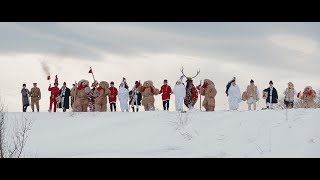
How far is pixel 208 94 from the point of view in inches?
843

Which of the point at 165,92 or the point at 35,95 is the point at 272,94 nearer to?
the point at 165,92

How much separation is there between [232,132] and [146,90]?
782 centimetres

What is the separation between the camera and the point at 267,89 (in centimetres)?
2273

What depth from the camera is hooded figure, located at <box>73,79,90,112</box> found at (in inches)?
907

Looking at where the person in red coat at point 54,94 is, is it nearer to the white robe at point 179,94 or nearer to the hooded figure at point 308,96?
the white robe at point 179,94

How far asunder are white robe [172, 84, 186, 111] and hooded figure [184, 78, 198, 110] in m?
Result: 0.84

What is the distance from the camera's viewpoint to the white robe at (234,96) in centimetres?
2200

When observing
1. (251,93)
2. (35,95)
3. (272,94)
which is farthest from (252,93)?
(35,95)

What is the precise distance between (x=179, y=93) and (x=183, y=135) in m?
6.37

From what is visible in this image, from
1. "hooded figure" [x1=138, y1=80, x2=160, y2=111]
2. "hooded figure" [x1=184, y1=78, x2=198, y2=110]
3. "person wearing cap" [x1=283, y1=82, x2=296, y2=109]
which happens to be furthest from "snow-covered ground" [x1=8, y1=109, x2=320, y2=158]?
"person wearing cap" [x1=283, y1=82, x2=296, y2=109]

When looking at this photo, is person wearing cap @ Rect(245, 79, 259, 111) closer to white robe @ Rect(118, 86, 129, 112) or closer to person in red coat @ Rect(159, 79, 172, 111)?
person in red coat @ Rect(159, 79, 172, 111)

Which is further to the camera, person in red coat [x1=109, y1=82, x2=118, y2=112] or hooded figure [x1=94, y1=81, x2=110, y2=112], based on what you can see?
person in red coat [x1=109, y1=82, x2=118, y2=112]

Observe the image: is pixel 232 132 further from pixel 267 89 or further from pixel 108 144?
pixel 267 89
